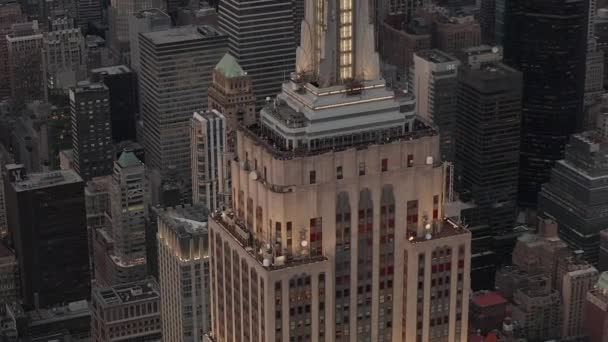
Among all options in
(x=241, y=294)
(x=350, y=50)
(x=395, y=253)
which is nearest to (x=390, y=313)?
(x=395, y=253)

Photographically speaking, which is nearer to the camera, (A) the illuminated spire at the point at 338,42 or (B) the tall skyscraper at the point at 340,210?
(B) the tall skyscraper at the point at 340,210

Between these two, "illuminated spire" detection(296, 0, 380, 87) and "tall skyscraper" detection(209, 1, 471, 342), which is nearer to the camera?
"tall skyscraper" detection(209, 1, 471, 342)

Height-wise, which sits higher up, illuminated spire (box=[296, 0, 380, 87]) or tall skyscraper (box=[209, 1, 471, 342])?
illuminated spire (box=[296, 0, 380, 87])

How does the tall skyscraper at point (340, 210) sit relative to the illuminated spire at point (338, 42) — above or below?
below

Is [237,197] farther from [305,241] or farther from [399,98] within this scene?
[399,98]

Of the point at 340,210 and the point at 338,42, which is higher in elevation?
the point at 338,42
